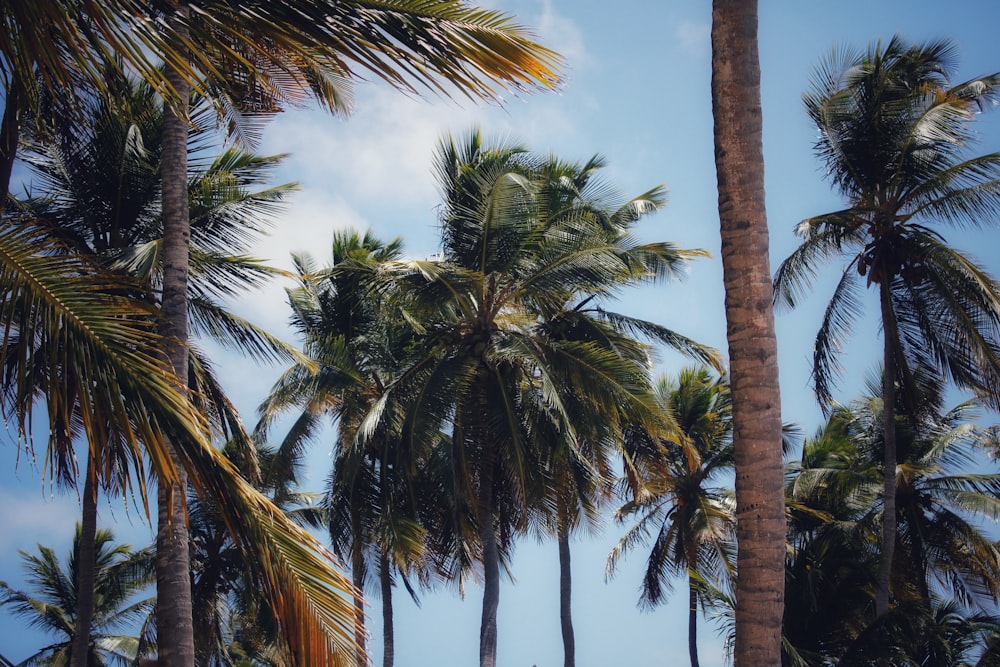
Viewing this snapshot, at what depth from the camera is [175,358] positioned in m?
10.4

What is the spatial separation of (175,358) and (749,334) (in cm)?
599

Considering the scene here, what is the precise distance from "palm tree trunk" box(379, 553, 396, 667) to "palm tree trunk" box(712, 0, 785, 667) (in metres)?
18.5

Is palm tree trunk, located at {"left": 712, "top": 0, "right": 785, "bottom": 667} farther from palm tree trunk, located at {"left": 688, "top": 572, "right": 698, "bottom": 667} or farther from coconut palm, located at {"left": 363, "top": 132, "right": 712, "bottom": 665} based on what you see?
palm tree trunk, located at {"left": 688, "top": 572, "right": 698, "bottom": 667}

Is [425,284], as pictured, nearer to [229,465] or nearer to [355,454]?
[355,454]

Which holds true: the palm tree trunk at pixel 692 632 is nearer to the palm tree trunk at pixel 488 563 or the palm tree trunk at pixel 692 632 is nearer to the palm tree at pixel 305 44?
the palm tree trunk at pixel 488 563

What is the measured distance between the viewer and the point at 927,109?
20.3m

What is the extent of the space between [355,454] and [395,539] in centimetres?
187

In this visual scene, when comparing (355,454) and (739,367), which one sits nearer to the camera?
(739,367)

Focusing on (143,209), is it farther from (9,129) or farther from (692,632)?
(692,632)

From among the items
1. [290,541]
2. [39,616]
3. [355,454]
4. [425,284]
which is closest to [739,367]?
[290,541]

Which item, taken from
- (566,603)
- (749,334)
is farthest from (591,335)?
(749,334)

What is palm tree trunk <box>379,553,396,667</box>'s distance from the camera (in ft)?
81.8

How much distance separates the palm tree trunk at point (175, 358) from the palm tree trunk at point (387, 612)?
A: 13.9m

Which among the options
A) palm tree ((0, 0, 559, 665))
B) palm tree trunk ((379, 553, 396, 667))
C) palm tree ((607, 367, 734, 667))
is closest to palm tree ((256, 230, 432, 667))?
palm tree trunk ((379, 553, 396, 667))
